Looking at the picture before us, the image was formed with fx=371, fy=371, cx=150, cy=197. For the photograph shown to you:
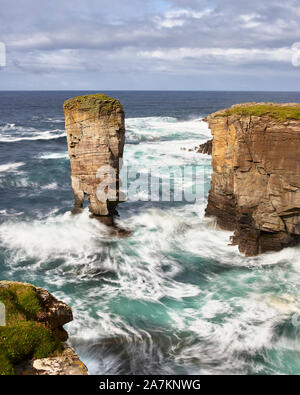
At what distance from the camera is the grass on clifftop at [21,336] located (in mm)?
8734

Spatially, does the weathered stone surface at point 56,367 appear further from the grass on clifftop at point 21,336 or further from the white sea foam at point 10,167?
the white sea foam at point 10,167

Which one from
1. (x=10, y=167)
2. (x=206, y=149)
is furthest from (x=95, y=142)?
(x=206, y=149)

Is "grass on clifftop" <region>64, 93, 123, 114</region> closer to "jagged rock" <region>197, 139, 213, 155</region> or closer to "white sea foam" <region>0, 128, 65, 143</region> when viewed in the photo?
"jagged rock" <region>197, 139, 213, 155</region>

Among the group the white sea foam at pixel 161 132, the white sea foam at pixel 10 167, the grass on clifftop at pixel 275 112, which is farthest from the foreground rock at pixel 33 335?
the white sea foam at pixel 161 132

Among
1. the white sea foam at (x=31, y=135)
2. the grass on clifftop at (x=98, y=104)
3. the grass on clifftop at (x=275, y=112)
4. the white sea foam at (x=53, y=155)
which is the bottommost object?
the white sea foam at (x=53, y=155)

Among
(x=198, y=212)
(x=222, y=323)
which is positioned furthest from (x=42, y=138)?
(x=222, y=323)

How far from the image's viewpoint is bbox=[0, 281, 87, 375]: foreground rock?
8.63 meters

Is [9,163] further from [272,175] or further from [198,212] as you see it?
[272,175]

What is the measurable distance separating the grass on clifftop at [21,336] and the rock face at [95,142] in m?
18.9

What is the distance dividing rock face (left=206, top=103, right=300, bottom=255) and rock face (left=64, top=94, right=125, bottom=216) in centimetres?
734

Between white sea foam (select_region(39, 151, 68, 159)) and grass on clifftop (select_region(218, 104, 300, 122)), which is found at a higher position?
grass on clifftop (select_region(218, 104, 300, 122))

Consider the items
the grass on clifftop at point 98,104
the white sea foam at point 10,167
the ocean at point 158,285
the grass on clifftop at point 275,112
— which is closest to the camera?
the ocean at point 158,285

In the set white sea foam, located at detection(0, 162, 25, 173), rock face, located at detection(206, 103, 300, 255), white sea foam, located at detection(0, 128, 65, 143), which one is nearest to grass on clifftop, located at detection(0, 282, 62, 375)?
rock face, located at detection(206, 103, 300, 255)

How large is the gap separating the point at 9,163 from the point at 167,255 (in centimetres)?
3727
